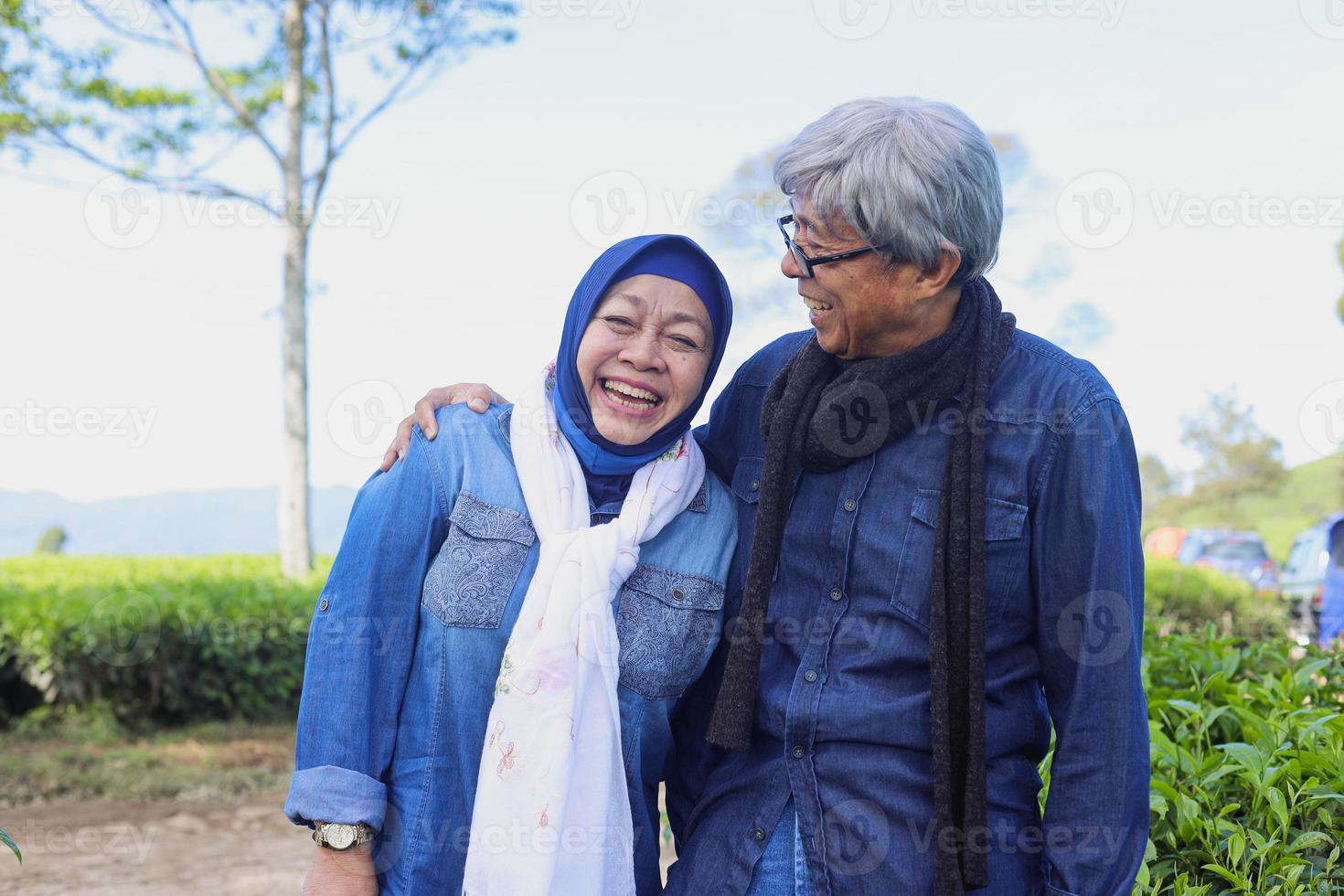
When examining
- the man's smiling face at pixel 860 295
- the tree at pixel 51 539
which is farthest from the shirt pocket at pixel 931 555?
the tree at pixel 51 539

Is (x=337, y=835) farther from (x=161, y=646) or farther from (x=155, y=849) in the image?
(x=161, y=646)

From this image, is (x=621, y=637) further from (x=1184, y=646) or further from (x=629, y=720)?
(x=1184, y=646)

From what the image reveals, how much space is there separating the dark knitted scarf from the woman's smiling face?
0.18m

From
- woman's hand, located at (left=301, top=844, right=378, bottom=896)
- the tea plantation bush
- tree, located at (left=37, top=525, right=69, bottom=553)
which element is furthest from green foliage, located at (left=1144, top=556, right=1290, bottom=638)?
tree, located at (left=37, top=525, right=69, bottom=553)

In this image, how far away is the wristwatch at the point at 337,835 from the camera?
6.38ft

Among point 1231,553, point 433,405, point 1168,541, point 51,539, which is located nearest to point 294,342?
point 433,405

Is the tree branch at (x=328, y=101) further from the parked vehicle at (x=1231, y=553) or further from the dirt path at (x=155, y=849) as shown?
the parked vehicle at (x=1231, y=553)

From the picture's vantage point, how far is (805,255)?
196 cm

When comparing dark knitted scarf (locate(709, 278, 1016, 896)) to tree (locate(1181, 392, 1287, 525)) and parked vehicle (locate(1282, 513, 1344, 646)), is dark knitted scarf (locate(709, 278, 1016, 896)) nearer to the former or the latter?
parked vehicle (locate(1282, 513, 1344, 646))

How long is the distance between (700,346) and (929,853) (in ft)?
3.16

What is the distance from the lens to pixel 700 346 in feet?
7.12

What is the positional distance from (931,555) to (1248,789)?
3.26ft

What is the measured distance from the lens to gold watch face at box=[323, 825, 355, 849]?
1944mm

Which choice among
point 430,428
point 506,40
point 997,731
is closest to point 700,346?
point 430,428
